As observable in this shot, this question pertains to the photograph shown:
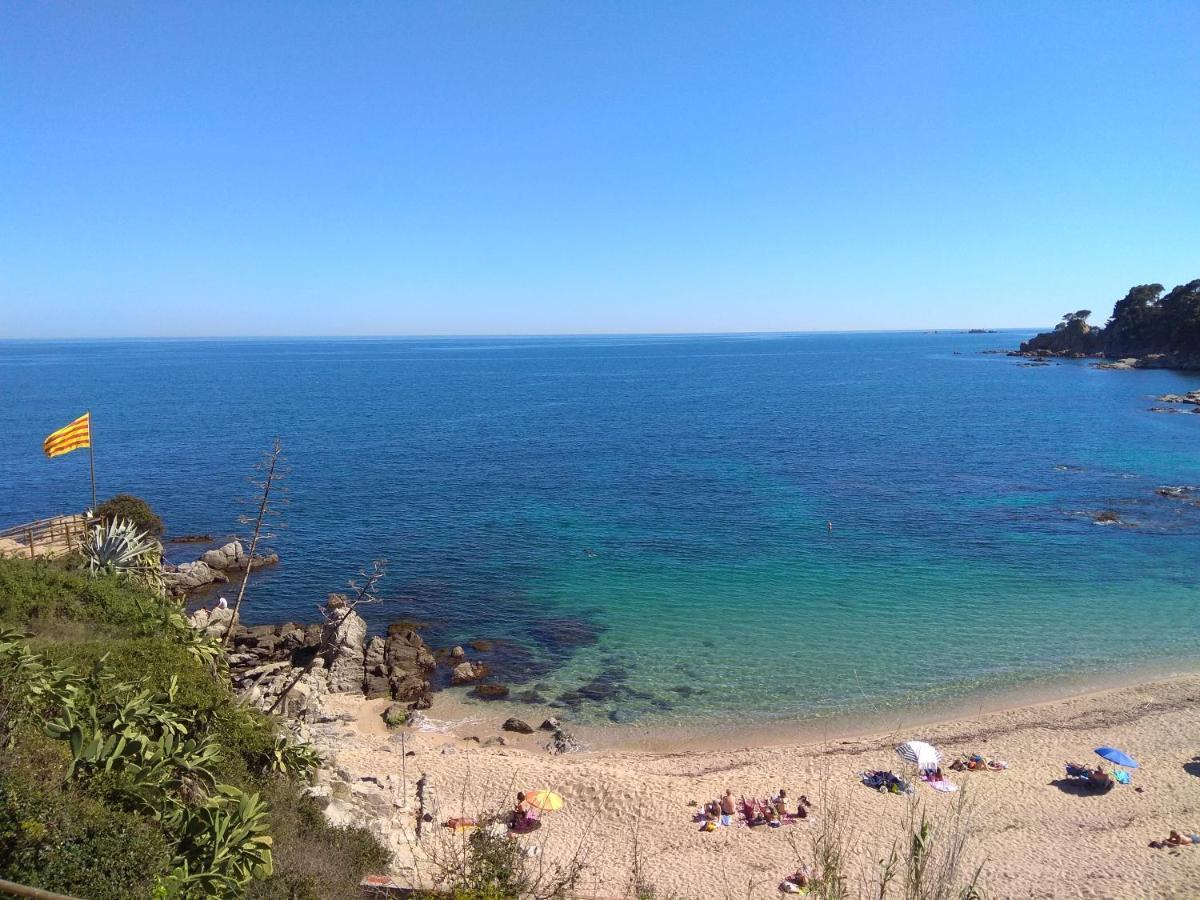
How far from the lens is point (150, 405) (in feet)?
331

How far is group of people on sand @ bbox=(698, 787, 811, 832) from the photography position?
58.7 ft

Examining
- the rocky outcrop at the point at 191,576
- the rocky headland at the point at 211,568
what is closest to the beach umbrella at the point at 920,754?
the rocky headland at the point at 211,568

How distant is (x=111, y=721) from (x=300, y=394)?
119317mm

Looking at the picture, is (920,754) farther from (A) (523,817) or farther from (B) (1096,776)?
(A) (523,817)

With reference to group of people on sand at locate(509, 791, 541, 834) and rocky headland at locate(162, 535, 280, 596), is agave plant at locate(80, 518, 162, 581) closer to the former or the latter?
rocky headland at locate(162, 535, 280, 596)

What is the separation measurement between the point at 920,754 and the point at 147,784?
1815cm

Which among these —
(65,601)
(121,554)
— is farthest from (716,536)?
(65,601)

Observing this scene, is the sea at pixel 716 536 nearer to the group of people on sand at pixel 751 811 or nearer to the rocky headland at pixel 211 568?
the rocky headland at pixel 211 568

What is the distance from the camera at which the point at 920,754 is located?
20281 millimetres

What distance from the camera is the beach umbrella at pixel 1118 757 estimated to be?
2028 centimetres

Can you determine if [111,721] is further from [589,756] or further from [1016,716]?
[1016,716]

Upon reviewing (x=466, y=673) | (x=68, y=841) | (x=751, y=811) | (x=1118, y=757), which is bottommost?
(x=466, y=673)

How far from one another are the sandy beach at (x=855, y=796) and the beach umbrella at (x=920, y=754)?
436 mm

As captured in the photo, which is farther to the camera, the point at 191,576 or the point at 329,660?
the point at 191,576
